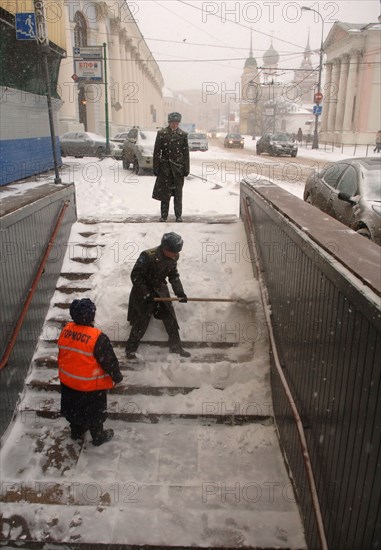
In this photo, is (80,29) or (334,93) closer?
(80,29)

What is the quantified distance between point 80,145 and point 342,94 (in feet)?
105

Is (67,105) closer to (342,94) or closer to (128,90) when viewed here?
(128,90)

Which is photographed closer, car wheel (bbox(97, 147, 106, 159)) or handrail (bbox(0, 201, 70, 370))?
handrail (bbox(0, 201, 70, 370))

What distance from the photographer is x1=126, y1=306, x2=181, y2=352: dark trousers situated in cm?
506

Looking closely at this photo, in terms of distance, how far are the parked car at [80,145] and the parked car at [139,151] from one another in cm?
548

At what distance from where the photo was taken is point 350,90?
1640 inches

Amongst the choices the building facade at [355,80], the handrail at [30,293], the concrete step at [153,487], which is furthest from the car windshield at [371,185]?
the building facade at [355,80]

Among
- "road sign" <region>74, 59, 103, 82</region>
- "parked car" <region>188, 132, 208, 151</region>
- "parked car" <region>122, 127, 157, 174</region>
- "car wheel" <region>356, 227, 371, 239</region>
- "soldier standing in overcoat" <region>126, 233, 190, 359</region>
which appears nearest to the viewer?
"soldier standing in overcoat" <region>126, 233, 190, 359</region>

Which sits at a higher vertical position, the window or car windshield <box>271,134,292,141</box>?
car windshield <box>271,134,292,141</box>

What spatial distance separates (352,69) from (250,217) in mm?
40503

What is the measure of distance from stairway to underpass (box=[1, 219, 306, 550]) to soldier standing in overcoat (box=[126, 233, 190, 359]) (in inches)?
8.9

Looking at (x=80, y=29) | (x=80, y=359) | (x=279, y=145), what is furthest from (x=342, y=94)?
(x=80, y=359)

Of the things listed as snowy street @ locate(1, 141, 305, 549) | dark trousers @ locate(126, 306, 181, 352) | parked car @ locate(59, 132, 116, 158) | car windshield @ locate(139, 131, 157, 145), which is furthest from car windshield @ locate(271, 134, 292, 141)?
dark trousers @ locate(126, 306, 181, 352)

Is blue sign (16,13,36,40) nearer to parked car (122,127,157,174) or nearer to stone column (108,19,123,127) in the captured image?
parked car (122,127,157,174)
